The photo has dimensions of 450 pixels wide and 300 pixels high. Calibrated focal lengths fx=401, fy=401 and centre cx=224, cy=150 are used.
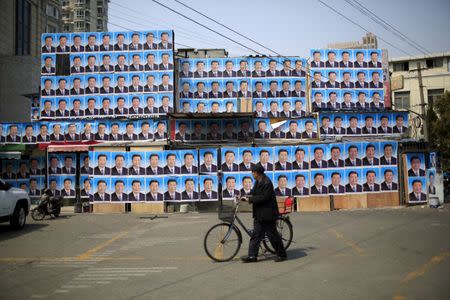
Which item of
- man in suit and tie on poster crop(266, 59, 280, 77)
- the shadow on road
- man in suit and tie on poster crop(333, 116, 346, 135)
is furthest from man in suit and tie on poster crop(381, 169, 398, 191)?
the shadow on road

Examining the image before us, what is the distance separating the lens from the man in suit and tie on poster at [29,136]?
21297 mm

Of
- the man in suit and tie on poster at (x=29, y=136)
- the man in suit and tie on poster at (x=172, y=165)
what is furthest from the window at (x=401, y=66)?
the man in suit and tie on poster at (x=29, y=136)

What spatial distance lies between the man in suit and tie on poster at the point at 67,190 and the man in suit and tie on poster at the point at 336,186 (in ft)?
40.8

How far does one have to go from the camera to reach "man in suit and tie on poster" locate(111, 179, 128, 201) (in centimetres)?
1834

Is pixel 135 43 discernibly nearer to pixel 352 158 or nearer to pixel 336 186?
pixel 352 158

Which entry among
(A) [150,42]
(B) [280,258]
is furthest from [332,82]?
(B) [280,258]

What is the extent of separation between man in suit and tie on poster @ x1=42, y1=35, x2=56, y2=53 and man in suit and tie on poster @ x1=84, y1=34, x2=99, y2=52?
6.67 feet

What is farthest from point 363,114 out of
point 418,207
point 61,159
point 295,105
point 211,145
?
point 61,159

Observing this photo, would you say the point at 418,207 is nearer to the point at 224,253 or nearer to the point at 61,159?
the point at 224,253

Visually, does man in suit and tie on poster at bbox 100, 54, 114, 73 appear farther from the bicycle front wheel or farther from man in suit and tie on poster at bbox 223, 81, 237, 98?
the bicycle front wheel

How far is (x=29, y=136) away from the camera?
2134 centimetres

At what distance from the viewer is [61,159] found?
65.8 feet

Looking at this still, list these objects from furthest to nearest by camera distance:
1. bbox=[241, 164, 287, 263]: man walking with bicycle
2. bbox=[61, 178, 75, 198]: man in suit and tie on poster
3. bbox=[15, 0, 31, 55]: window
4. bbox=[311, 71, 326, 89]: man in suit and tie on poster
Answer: bbox=[15, 0, 31, 55]: window → bbox=[311, 71, 326, 89]: man in suit and tie on poster → bbox=[61, 178, 75, 198]: man in suit and tie on poster → bbox=[241, 164, 287, 263]: man walking with bicycle

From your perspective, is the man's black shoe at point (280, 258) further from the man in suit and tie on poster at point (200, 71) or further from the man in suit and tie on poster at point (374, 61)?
the man in suit and tie on poster at point (374, 61)
